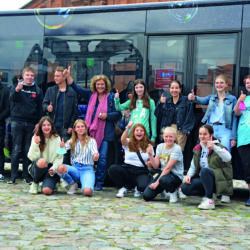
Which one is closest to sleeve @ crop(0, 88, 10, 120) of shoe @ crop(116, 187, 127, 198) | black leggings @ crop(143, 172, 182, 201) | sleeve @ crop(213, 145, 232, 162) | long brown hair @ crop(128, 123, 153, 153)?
long brown hair @ crop(128, 123, 153, 153)

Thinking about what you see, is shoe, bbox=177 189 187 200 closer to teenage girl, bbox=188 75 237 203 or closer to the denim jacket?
teenage girl, bbox=188 75 237 203

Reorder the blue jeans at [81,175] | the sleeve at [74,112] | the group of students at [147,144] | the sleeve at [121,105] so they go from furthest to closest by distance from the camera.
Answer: the sleeve at [74,112]
the sleeve at [121,105]
the blue jeans at [81,175]
the group of students at [147,144]

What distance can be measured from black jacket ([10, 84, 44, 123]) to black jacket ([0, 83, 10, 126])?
0.85 ft

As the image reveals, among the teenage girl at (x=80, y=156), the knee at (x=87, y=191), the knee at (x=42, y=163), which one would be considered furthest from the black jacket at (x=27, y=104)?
the knee at (x=87, y=191)

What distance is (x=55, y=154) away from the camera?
6734 mm

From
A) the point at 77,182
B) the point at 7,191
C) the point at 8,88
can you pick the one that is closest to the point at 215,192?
the point at 77,182

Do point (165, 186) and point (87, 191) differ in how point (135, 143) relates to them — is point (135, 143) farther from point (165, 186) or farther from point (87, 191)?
point (87, 191)

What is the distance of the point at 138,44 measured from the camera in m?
7.20

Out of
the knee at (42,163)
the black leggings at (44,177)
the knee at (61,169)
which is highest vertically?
the knee at (42,163)

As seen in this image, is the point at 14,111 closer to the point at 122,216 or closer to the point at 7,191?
the point at 7,191

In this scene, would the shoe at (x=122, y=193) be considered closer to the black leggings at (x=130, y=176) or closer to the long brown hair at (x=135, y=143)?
the black leggings at (x=130, y=176)

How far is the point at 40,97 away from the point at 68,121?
0.73 m

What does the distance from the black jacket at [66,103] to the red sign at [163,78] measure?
1.41m

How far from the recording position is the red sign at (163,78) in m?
6.98
